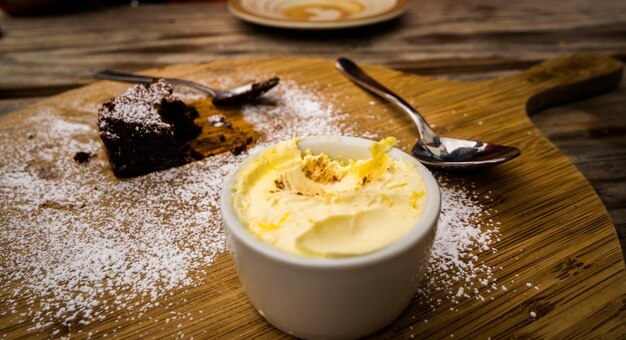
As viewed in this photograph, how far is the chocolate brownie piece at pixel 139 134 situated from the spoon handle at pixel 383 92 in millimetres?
610

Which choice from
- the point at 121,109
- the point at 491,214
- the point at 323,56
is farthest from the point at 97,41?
the point at 491,214

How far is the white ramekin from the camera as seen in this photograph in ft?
2.26

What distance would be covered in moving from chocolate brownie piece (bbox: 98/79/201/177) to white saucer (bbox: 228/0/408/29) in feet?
3.35

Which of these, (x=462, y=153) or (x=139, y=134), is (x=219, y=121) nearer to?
(x=139, y=134)

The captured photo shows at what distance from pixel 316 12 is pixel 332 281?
1963 millimetres

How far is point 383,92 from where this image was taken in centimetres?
150

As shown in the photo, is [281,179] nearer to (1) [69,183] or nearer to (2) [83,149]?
(1) [69,183]

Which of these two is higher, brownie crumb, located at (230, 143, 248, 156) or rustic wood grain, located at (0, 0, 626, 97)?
rustic wood grain, located at (0, 0, 626, 97)

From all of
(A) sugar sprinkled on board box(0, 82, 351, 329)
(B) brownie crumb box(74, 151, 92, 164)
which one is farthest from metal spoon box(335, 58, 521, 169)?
(B) brownie crumb box(74, 151, 92, 164)

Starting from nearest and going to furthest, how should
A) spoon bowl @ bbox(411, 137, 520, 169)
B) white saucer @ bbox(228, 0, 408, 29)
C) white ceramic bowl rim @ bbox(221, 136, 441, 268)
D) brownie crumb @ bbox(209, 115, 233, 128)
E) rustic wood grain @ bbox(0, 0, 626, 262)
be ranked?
white ceramic bowl rim @ bbox(221, 136, 441, 268)
spoon bowl @ bbox(411, 137, 520, 169)
brownie crumb @ bbox(209, 115, 233, 128)
rustic wood grain @ bbox(0, 0, 626, 262)
white saucer @ bbox(228, 0, 408, 29)

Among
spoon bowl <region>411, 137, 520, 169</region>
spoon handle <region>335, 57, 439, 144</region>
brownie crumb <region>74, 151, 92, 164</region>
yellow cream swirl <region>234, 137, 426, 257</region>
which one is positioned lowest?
brownie crumb <region>74, 151, 92, 164</region>

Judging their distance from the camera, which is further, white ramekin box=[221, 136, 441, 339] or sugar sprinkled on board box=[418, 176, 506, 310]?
sugar sprinkled on board box=[418, 176, 506, 310]

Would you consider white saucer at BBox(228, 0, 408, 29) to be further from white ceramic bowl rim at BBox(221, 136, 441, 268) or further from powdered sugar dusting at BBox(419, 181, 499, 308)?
white ceramic bowl rim at BBox(221, 136, 441, 268)

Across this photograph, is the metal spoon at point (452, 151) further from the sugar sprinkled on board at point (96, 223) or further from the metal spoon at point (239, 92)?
the metal spoon at point (239, 92)
